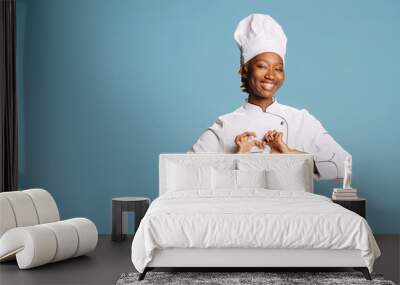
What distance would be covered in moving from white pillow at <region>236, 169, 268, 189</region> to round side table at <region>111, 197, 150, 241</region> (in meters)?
0.99

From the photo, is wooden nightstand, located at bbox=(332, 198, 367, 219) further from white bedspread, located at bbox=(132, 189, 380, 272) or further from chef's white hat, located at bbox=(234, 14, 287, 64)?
chef's white hat, located at bbox=(234, 14, 287, 64)

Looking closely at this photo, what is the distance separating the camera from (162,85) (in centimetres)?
683

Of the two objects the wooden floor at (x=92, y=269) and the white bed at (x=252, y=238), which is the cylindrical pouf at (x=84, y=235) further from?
the white bed at (x=252, y=238)

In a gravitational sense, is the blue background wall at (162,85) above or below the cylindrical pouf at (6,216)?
above

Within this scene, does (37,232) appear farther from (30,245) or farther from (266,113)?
(266,113)

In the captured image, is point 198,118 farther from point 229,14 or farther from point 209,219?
point 209,219

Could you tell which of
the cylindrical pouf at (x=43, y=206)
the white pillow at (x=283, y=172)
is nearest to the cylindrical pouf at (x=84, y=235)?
the cylindrical pouf at (x=43, y=206)

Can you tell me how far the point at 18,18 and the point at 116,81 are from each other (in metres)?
1.26

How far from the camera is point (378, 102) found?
6.79 meters

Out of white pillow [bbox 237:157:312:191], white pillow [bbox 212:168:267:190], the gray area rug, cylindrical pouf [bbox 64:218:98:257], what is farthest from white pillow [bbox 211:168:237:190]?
the gray area rug

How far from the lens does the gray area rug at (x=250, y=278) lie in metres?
4.46

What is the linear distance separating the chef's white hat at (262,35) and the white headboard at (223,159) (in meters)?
1.05

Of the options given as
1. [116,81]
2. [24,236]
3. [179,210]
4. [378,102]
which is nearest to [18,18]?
[116,81]

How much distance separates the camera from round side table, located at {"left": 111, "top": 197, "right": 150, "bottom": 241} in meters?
6.32
